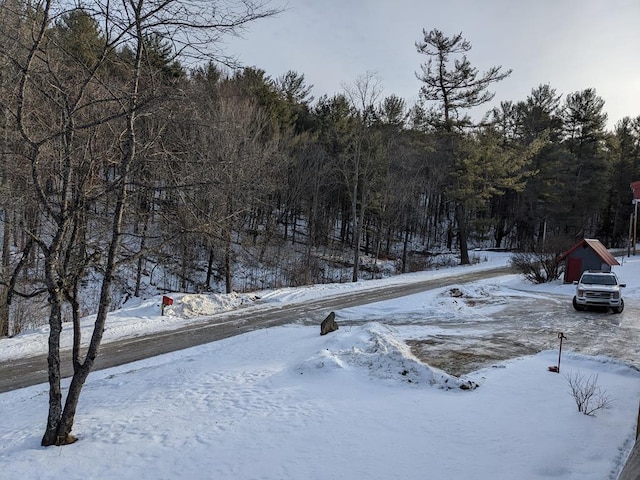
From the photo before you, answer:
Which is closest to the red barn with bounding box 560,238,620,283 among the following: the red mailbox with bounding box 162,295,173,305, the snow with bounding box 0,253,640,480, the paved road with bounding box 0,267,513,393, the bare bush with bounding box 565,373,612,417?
the paved road with bounding box 0,267,513,393

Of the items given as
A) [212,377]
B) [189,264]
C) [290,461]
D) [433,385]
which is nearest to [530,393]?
[433,385]

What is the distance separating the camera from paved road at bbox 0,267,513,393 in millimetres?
10539

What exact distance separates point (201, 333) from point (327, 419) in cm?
828

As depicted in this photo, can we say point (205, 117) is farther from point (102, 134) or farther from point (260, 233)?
point (260, 233)

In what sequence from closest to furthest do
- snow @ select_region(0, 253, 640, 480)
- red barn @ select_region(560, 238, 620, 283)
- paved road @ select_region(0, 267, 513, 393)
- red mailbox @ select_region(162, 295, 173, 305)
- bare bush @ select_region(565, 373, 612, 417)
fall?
snow @ select_region(0, 253, 640, 480) < bare bush @ select_region(565, 373, 612, 417) < paved road @ select_region(0, 267, 513, 393) < red mailbox @ select_region(162, 295, 173, 305) < red barn @ select_region(560, 238, 620, 283)

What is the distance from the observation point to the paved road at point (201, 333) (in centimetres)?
1054

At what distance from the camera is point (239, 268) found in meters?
30.8

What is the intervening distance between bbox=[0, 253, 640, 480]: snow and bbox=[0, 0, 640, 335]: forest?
2.13 meters

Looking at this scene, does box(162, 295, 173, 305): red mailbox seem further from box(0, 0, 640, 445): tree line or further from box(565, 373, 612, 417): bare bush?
box(565, 373, 612, 417): bare bush

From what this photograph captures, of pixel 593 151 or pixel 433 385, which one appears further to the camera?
pixel 593 151

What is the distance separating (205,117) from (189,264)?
18.8m

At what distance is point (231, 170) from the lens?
12586mm

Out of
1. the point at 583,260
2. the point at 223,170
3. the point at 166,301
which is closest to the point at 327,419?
the point at 223,170

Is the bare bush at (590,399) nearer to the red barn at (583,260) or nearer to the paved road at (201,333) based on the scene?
the paved road at (201,333)
